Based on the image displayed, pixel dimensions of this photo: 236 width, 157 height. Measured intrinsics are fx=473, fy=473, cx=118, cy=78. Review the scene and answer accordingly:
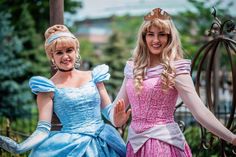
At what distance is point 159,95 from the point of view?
2904 millimetres

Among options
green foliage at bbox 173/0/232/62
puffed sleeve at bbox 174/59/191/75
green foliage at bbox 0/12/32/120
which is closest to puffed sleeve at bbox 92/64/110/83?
puffed sleeve at bbox 174/59/191/75

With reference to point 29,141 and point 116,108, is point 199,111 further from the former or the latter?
point 29,141

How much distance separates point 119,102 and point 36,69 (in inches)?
417

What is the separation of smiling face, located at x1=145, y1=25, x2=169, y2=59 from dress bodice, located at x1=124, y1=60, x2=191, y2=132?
0.11m

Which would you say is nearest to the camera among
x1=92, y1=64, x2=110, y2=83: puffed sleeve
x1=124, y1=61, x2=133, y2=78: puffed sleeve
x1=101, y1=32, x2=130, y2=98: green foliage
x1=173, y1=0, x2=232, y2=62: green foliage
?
x1=124, y1=61, x2=133, y2=78: puffed sleeve

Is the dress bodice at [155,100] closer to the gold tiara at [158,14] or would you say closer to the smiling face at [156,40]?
the smiling face at [156,40]

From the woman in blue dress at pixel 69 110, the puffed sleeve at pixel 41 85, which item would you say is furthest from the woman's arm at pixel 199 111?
the puffed sleeve at pixel 41 85

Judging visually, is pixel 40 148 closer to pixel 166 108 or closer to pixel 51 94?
pixel 51 94

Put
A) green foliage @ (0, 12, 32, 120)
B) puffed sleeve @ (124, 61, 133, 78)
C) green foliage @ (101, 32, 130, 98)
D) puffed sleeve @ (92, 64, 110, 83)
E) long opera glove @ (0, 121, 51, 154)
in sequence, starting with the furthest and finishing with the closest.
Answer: green foliage @ (101, 32, 130, 98) < green foliage @ (0, 12, 32, 120) < puffed sleeve @ (92, 64, 110, 83) < puffed sleeve @ (124, 61, 133, 78) < long opera glove @ (0, 121, 51, 154)

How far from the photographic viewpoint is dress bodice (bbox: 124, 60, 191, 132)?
2900 mm

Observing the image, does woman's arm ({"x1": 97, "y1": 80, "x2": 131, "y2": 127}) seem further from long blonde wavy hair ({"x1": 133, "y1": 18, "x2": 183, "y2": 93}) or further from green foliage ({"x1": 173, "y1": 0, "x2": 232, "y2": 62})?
green foliage ({"x1": 173, "y1": 0, "x2": 232, "y2": 62})

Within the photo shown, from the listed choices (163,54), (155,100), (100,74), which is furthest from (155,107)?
(100,74)

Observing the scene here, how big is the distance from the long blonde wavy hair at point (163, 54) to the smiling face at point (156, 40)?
19 millimetres

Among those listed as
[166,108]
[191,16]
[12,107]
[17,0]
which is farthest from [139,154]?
[191,16]
